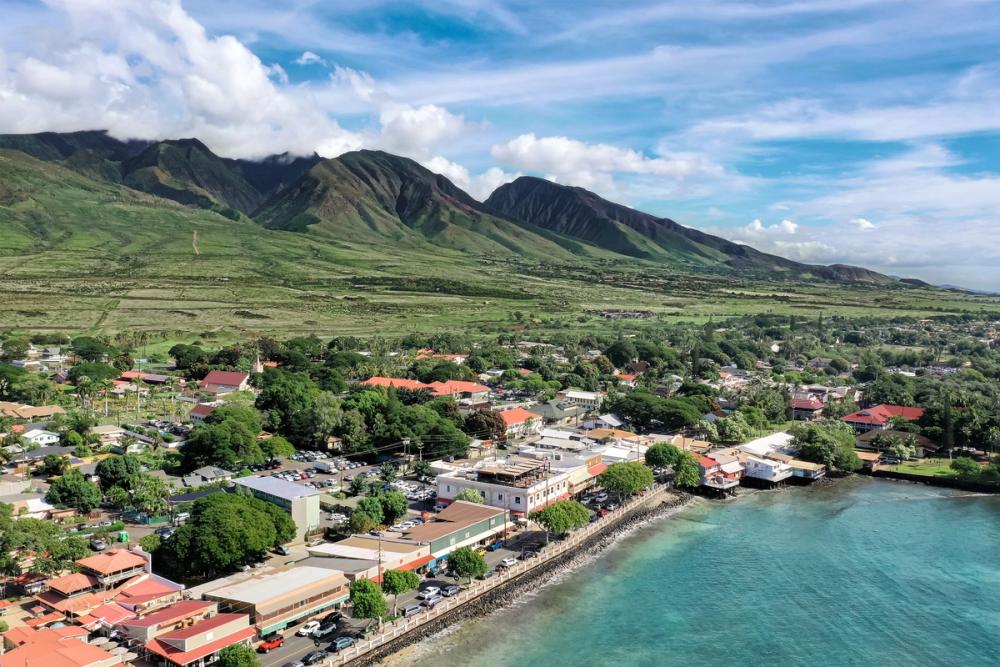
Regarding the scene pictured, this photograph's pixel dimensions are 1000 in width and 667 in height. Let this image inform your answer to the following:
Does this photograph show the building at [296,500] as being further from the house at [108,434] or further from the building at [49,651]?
the house at [108,434]

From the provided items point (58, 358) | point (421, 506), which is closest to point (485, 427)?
point (421, 506)

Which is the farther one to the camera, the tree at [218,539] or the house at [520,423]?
the house at [520,423]

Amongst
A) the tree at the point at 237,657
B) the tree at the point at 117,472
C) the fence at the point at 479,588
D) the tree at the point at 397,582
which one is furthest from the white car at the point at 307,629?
the tree at the point at 117,472

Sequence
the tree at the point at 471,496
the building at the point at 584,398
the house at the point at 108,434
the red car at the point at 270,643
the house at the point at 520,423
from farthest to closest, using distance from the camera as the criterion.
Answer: the building at the point at 584,398
the house at the point at 520,423
the house at the point at 108,434
the tree at the point at 471,496
the red car at the point at 270,643

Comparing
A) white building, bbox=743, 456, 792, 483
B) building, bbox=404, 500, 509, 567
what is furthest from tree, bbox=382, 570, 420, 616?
white building, bbox=743, 456, 792, 483

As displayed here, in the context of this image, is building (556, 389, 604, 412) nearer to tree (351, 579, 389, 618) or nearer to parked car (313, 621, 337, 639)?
tree (351, 579, 389, 618)

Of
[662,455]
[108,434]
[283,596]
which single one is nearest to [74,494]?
[108,434]

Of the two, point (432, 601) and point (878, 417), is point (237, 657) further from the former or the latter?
point (878, 417)

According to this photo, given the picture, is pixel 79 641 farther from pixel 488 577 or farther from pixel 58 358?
pixel 58 358
